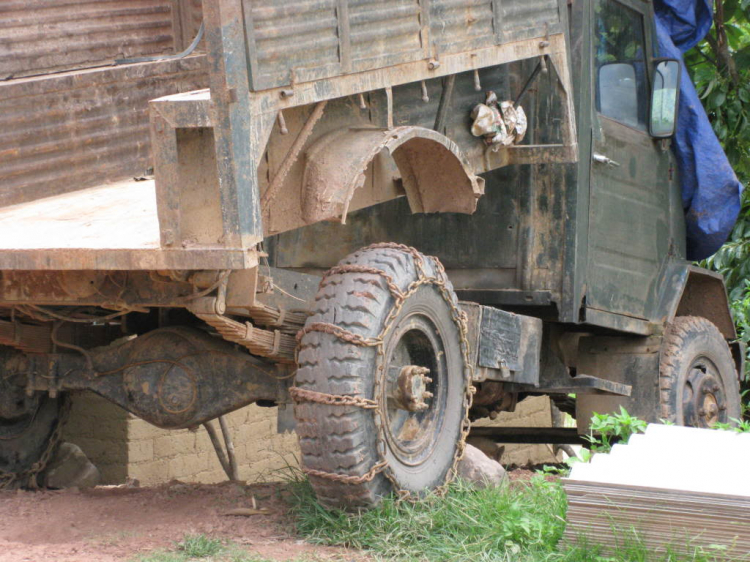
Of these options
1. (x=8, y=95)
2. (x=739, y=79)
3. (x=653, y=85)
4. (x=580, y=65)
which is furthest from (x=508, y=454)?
(x=8, y=95)

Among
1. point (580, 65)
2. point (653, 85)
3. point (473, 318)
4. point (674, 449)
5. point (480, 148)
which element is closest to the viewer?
point (674, 449)

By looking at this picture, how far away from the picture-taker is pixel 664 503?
298 centimetres

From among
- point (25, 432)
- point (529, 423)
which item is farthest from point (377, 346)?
point (529, 423)

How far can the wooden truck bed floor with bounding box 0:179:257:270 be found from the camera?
119 inches

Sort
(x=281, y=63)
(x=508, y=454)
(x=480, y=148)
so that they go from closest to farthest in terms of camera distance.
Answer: (x=281, y=63)
(x=480, y=148)
(x=508, y=454)

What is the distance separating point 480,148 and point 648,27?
1814 millimetres

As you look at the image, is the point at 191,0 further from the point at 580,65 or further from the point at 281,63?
the point at 281,63

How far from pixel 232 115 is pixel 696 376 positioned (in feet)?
12.6

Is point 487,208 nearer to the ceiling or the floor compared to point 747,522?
nearer to the ceiling

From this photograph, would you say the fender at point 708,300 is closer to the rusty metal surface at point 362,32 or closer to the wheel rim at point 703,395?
the wheel rim at point 703,395

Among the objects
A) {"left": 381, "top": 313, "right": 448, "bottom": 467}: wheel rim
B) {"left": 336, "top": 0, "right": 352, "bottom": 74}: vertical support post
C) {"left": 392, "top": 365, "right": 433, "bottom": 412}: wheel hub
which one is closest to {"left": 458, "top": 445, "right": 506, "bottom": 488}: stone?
{"left": 381, "top": 313, "right": 448, "bottom": 467}: wheel rim

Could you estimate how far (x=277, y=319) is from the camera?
3.63 meters

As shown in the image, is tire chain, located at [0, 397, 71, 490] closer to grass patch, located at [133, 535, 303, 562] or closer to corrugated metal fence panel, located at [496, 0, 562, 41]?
grass patch, located at [133, 535, 303, 562]

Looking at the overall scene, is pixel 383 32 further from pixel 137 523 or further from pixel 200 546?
pixel 137 523
